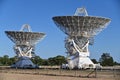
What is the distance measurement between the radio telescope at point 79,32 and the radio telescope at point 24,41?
15.0 meters

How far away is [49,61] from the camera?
154375 mm

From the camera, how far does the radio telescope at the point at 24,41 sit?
3883 inches

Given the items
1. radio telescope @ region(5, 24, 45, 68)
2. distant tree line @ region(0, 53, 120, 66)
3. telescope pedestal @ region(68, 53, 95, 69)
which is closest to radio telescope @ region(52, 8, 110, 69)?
telescope pedestal @ region(68, 53, 95, 69)

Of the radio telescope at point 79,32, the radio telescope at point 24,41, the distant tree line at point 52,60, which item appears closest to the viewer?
the radio telescope at point 79,32

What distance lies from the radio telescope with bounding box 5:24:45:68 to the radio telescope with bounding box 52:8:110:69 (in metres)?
15.0

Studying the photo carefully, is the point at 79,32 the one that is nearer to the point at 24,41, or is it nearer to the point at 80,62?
the point at 80,62

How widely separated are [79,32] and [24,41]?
85.9 ft

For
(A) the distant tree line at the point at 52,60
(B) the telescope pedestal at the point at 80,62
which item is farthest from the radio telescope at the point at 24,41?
(A) the distant tree line at the point at 52,60

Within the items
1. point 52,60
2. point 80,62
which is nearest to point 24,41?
point 80,62

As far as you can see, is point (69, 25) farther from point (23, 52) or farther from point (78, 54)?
point (23, 52)

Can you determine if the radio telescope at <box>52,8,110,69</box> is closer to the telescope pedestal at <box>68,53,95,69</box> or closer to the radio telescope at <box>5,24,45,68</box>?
the telescope pedestal at <box>68,53,95,69</box>

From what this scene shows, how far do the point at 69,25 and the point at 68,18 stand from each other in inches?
66.2

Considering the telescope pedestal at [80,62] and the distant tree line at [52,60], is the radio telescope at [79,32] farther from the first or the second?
the distant tree line at [52,60]

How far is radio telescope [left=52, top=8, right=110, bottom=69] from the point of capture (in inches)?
3088
